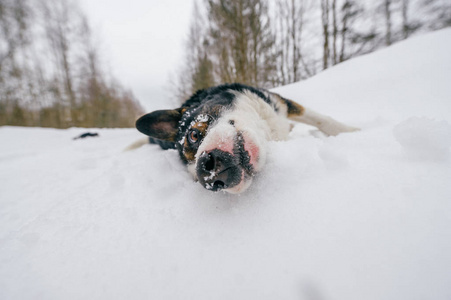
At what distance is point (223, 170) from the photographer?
94 centimetres

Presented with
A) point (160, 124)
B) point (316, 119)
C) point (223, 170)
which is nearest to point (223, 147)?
point (223, 170)

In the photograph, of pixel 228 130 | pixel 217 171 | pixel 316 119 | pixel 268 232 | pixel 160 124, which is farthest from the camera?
pixel 316 119

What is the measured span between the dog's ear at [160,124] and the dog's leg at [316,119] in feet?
4.58

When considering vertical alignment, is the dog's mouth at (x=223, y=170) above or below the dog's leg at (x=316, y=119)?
below

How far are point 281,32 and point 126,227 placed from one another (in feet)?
41.6

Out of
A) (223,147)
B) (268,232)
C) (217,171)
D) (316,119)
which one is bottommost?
(268,232)

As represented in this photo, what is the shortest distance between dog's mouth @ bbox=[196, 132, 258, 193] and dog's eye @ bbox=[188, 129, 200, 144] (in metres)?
0.43

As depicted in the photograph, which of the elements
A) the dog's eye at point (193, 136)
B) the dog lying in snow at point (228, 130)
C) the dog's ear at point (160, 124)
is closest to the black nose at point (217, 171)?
the dog lying in snow at point (228, 130)

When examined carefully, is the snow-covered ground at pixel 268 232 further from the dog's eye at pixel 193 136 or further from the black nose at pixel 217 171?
the dog's eye at pixel 193 136

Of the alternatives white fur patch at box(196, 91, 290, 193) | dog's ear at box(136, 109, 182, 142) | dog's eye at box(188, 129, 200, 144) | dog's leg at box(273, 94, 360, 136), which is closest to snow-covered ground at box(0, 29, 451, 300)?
white fur patch at box(196, 91, 290, 193)

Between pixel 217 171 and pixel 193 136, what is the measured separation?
0.59m

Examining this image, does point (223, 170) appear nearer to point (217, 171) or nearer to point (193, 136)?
point (217, 171)

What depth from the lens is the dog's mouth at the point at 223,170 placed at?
0.93 m

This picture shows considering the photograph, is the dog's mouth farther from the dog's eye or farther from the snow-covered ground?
the dog's eye
